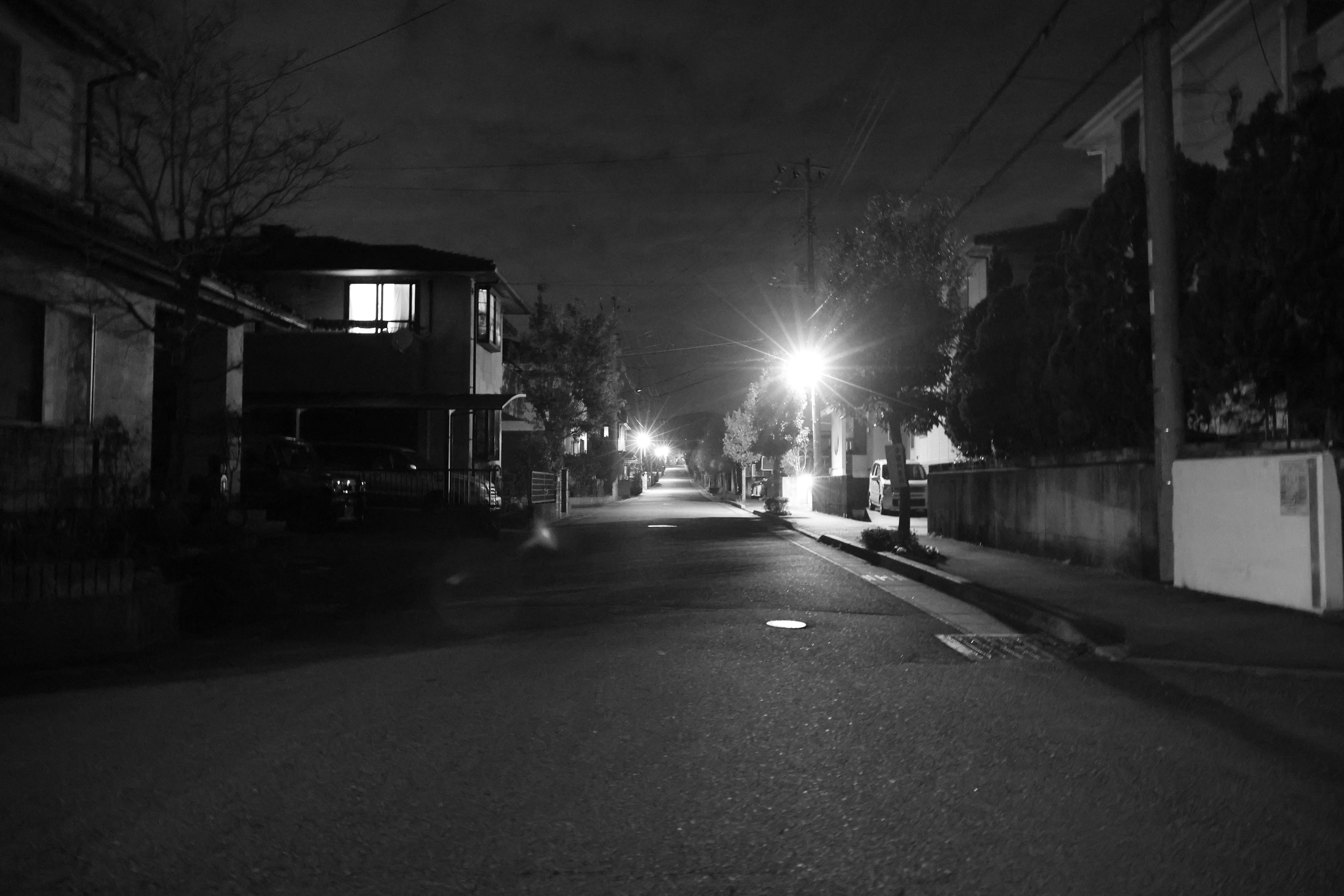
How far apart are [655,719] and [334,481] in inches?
661

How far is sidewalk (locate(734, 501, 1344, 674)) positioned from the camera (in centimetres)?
824

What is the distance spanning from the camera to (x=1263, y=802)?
4.69m

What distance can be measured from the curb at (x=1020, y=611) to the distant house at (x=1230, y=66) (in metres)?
6.59

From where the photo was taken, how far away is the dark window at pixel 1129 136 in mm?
22656

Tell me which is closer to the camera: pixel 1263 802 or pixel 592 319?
pixel 1263 802

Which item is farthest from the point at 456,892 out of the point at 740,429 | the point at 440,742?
the point at 740,429

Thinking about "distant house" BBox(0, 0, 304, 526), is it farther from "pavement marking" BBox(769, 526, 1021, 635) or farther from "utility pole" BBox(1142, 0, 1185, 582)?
"utility pole" BBox(1142, 0, 1185, 582)

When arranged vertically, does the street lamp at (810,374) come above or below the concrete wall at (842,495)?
above

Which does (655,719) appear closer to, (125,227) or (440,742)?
(440,742)

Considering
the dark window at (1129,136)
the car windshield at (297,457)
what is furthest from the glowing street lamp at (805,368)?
the car windshield at (297,457)

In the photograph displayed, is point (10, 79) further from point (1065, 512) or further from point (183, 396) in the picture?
point (1065, 512)

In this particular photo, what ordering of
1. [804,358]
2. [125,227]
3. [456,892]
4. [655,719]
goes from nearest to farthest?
1. [456,892]
2. [655,719]
3. [125,227]
4. [804,358]

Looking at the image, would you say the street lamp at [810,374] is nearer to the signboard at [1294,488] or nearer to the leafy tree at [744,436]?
the signboard at [1294,488]

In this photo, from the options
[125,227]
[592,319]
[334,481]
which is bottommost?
[334,481]
